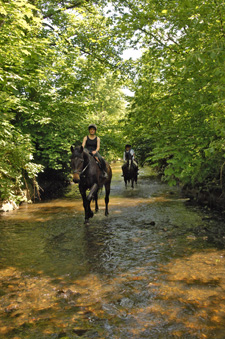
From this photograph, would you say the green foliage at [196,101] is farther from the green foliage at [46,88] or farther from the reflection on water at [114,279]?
the green foliage at [46,88]

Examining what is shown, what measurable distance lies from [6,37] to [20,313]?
8.67 meters

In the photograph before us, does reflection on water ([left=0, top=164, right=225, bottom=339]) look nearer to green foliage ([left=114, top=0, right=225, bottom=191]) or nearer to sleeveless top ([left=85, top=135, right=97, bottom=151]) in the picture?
green foliage ([left=114, top=0, right=225, bottom=191])

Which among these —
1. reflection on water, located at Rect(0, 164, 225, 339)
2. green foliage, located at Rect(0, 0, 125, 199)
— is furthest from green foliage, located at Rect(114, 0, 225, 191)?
green foliage, located at Rect(0, 0, 125, 199)

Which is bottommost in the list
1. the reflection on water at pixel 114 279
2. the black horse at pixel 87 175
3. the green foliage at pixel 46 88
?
the reflection on water at pixel 114 279

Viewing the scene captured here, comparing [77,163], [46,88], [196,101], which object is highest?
[46,88]

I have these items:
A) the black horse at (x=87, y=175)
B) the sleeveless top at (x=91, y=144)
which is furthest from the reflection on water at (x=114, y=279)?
the sleeveless top at (x=91, y=144)

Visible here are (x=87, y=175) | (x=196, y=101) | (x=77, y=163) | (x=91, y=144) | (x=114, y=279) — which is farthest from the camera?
(x=91, y=144)

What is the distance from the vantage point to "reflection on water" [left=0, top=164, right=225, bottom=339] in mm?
3688

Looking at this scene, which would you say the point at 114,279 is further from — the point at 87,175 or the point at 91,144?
the point at 91,144

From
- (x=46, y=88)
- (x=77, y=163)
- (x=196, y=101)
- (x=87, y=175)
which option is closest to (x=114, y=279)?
(x=77, y=163)

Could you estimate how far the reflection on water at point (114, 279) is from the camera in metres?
3.69

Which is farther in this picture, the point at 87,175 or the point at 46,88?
the point at 46,88

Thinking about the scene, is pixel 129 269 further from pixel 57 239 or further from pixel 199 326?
pixel 57 239

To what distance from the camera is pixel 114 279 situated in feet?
16.8
